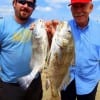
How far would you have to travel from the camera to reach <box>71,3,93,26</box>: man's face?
832cm

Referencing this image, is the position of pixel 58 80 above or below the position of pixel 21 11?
below

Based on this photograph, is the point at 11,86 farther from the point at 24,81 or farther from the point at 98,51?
the point at 98,51

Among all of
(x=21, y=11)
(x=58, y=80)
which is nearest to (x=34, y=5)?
(x=21, y=11)

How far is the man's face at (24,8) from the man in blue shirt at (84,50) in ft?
2.19

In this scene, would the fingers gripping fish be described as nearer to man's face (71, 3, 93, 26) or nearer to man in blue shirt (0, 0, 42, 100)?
man in blue shirt (0, 0, 42, 100)

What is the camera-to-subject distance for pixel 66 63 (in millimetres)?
7641

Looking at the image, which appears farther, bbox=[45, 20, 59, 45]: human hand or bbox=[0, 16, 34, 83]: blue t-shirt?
bbox=[0, 16, 34, 83]: blue t-shirt

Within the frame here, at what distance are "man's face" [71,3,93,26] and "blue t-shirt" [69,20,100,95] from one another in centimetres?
18

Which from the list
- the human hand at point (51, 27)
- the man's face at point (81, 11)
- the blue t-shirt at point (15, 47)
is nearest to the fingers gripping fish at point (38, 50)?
the human hand at point (51, 27)

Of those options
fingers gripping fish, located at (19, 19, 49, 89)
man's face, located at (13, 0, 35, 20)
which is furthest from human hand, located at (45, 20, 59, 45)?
man's face, located at (13, 0, 35, 20)

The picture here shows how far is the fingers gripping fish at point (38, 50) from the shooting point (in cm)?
754

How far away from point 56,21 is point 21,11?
900 mm

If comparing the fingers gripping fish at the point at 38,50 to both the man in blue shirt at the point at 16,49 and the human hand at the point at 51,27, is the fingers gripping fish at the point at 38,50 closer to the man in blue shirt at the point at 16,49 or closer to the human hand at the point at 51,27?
the human hand at the point at 51,27

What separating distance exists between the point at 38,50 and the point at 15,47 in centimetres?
75
